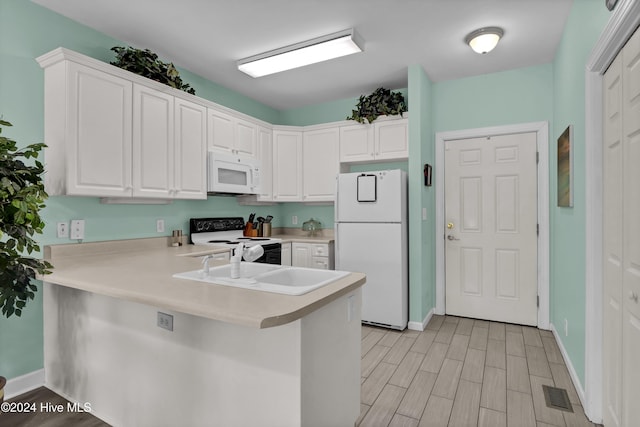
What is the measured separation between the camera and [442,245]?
150 inches

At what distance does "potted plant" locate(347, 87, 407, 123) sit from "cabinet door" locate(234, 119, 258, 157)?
1150mm

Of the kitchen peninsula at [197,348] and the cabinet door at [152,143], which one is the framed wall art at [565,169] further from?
the cabinet door at [152,143]

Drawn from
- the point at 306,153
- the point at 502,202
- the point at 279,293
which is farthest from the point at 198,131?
the point at 502,202

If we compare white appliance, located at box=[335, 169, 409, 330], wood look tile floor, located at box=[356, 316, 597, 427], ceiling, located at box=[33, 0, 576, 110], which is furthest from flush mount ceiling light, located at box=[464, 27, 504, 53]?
wood look tile floor, located at box=[356, 316, 597, 427]

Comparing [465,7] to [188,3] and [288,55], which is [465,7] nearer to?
[288,55]

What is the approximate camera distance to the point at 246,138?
376 cm

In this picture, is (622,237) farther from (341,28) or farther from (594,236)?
(341,28)

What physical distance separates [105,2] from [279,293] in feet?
7.66

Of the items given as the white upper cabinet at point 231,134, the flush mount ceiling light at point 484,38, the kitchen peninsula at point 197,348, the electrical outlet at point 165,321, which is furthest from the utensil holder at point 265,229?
the flush mount ceiling light at point 484,38

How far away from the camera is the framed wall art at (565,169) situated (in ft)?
7.59

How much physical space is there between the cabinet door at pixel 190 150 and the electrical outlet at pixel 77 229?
706 mm

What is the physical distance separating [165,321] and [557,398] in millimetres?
2375

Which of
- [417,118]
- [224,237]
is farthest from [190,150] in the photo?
[417,118]

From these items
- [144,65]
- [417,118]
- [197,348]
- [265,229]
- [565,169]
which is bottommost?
[197,348]
